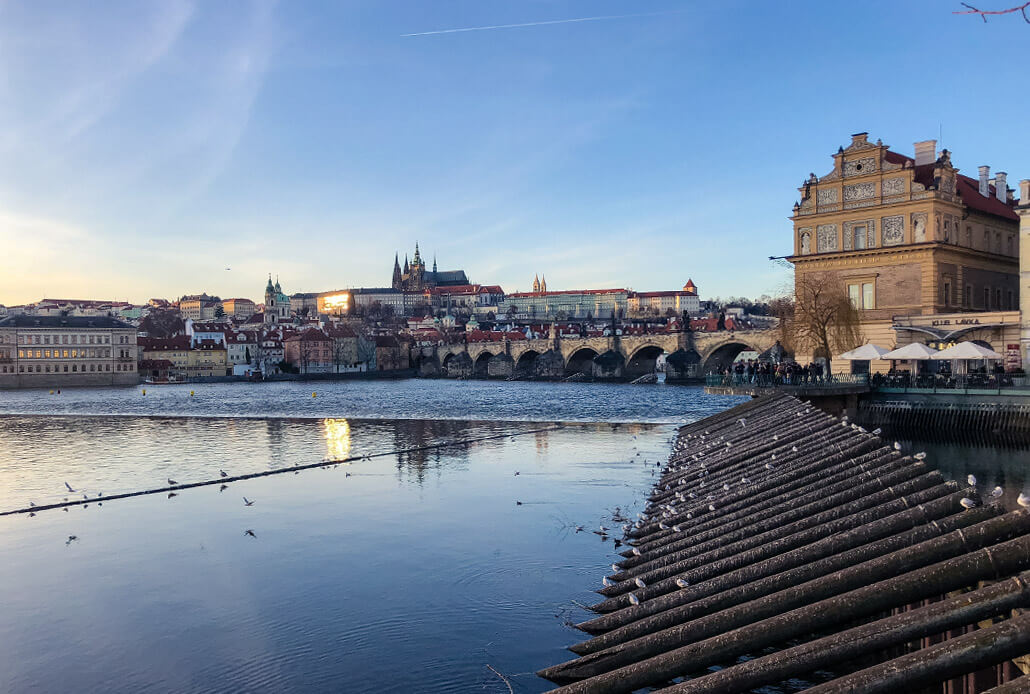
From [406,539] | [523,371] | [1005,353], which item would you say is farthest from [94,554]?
[523,371]

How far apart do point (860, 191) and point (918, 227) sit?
337cm

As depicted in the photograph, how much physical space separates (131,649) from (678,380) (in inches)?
3456

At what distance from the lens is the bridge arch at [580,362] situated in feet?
385

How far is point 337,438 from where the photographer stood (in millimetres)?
38031

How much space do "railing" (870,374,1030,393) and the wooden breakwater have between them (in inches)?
688

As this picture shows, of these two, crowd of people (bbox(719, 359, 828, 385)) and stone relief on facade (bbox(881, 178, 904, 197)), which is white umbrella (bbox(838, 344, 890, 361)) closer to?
→ crowd of people (bbox(719, 359, 828, 385))

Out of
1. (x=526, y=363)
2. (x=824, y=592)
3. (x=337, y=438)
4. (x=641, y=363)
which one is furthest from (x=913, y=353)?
(x=526, y=363)

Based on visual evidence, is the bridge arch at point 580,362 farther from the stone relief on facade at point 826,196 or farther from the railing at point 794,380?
the railing at point 794,380

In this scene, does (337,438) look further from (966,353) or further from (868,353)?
(966,353)

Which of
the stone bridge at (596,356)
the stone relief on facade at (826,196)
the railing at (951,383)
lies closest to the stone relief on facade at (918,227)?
the stone relief on facade at (826,196)

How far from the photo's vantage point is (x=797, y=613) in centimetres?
765

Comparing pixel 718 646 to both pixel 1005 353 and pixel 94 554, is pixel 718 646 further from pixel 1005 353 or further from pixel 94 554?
pixel 1005 353

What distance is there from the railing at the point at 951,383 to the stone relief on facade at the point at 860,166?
39.8 feet

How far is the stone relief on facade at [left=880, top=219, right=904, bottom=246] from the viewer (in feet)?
134
